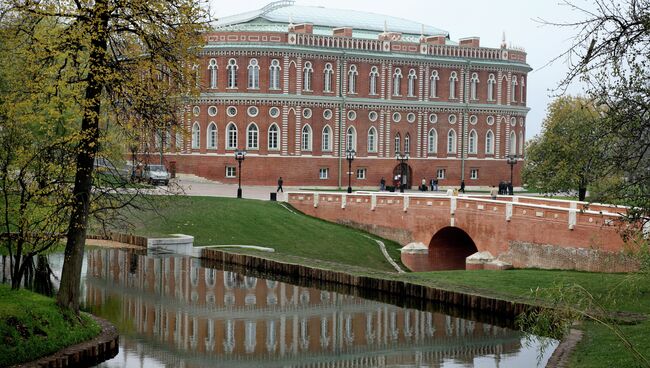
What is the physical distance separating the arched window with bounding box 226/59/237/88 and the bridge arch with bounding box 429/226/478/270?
29224 millimetres

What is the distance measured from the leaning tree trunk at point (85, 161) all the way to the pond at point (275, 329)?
1881 millimetres

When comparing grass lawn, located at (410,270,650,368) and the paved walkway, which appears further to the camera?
the paved walkway

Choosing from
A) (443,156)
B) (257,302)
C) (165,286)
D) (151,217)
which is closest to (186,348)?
(257,302)

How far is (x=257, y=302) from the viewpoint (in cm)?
2881

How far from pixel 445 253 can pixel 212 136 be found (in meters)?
29.3

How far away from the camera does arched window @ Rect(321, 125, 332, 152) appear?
3095 inches

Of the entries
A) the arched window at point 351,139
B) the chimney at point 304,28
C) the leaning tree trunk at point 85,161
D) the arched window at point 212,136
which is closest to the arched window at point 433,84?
the arched window at point 351,139

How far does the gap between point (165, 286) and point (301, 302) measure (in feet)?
16.5

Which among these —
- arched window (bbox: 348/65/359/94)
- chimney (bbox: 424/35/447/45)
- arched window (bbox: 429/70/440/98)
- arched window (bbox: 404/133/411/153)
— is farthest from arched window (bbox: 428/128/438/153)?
arched window (bbox: 348/65/359/94)

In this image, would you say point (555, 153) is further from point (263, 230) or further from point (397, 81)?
point (397, 81)

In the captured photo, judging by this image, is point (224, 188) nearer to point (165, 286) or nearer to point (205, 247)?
point (205, 247)

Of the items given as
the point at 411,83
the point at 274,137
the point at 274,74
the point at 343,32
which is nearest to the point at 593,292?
the point at 274,137

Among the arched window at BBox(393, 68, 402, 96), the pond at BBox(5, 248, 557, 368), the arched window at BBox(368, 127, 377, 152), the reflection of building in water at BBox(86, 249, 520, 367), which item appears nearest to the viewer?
Result: the pond at BBox(5, 248, 557, 368)

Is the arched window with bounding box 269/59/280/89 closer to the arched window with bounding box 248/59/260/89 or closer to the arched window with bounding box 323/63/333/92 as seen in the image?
the arched window with bounding box 248/59/260/89
